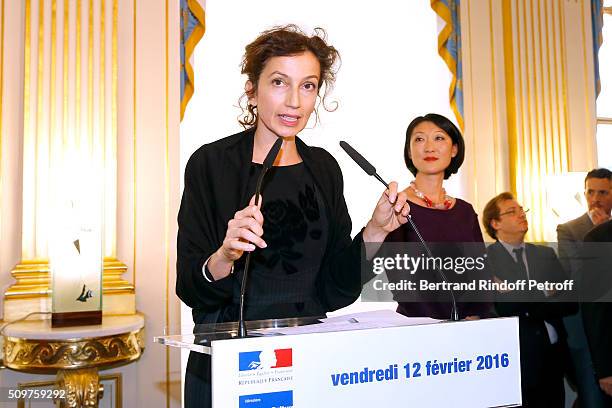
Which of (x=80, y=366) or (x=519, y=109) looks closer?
(x=80, y=366)

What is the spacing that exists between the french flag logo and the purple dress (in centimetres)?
228

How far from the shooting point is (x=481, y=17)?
4367mm

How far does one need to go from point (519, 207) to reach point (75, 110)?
287 centimetres

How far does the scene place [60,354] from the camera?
8.16 feet

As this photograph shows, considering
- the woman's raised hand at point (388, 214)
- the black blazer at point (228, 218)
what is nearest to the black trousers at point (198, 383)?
the black blazer at point (228, 218)

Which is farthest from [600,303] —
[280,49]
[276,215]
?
[280,49]

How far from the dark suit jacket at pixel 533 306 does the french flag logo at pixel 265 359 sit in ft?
8.06

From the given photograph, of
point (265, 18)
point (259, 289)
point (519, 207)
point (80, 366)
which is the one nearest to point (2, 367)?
point (80, 366)

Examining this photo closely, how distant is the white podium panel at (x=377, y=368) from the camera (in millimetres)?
979

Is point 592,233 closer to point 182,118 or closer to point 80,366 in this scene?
point 182,118

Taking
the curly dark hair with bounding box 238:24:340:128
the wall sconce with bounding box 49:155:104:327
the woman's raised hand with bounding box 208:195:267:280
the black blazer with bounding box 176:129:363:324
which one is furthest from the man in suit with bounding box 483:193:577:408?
the woman's raised hand with bounding box 208:195:267:280

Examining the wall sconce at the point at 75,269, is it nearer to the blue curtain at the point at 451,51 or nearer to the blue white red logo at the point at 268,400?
the blue white red logo at the point at 268,400

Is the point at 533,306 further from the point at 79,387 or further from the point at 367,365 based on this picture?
the point at 367,365

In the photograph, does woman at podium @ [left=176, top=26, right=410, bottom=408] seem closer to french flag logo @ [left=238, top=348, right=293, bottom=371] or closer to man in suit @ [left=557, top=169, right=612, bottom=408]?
french flag logo @ [left=238, top=348, right=293, bottom=371]
